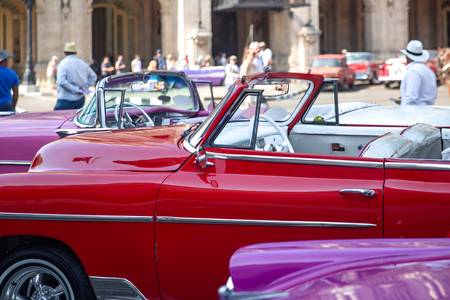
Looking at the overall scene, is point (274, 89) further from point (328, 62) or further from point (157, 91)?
point (328, 62)

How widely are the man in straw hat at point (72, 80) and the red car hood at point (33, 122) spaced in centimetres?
Result: 197

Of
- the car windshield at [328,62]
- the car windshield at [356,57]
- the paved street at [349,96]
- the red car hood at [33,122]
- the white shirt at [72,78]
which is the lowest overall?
the red car hood at [33,122]

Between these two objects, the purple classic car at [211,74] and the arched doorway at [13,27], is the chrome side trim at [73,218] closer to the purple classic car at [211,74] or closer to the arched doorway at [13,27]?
the purple classic car at [211,74]

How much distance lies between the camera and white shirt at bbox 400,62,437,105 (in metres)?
8.64

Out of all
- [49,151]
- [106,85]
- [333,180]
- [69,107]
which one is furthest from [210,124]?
[69,107]

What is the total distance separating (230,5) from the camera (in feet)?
113

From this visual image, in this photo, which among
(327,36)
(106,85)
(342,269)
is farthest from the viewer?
(327,36)

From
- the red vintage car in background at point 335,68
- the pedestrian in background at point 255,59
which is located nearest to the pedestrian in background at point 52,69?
the red vintage car in background at point 335,68

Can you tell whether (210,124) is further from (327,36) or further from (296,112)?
(327,36)

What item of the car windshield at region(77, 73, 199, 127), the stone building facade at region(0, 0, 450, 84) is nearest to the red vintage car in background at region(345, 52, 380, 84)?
the stone building facade at region(0, 0, 450, 84)

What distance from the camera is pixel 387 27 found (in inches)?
1487

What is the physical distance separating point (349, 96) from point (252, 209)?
84.6 feet

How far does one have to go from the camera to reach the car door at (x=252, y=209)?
4082mm

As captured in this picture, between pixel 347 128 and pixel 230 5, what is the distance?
29.2m
